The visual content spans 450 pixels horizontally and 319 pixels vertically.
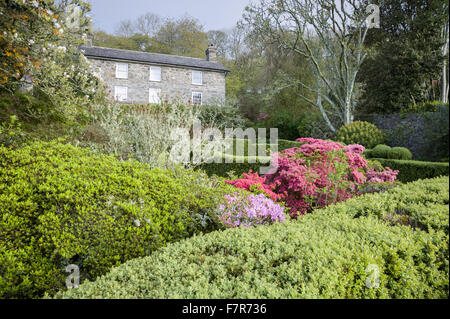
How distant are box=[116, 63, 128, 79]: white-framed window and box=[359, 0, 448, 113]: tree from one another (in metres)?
15.3

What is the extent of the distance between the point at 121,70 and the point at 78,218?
743 inches

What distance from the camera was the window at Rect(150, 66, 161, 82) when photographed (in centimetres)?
1891

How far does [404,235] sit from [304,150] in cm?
327

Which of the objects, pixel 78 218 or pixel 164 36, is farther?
pixel 164 36

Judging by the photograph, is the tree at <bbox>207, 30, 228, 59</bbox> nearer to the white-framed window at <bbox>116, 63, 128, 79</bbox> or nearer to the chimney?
the chimney

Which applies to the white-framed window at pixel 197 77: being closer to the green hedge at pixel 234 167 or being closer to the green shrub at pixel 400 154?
the green hedge at pixel 234 167

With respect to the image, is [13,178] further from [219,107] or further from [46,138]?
[219,107]

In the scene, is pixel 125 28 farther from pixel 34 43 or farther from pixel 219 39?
pixel 219 39

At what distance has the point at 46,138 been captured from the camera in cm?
493

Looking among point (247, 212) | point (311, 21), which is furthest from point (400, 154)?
point (311, 21)

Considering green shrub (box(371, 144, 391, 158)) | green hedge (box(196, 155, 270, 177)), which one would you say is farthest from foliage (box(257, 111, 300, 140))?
green hedge (box(196, 155, 270, 177))

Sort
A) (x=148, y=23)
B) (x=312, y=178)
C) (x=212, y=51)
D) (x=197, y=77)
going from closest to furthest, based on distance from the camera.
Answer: (x=312, y=178) < (x=148, y=23) < (x=212, y=51) < (x=197, y=77)

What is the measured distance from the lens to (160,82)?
768 inches

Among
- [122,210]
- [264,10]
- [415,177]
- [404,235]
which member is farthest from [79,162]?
[264,10]
